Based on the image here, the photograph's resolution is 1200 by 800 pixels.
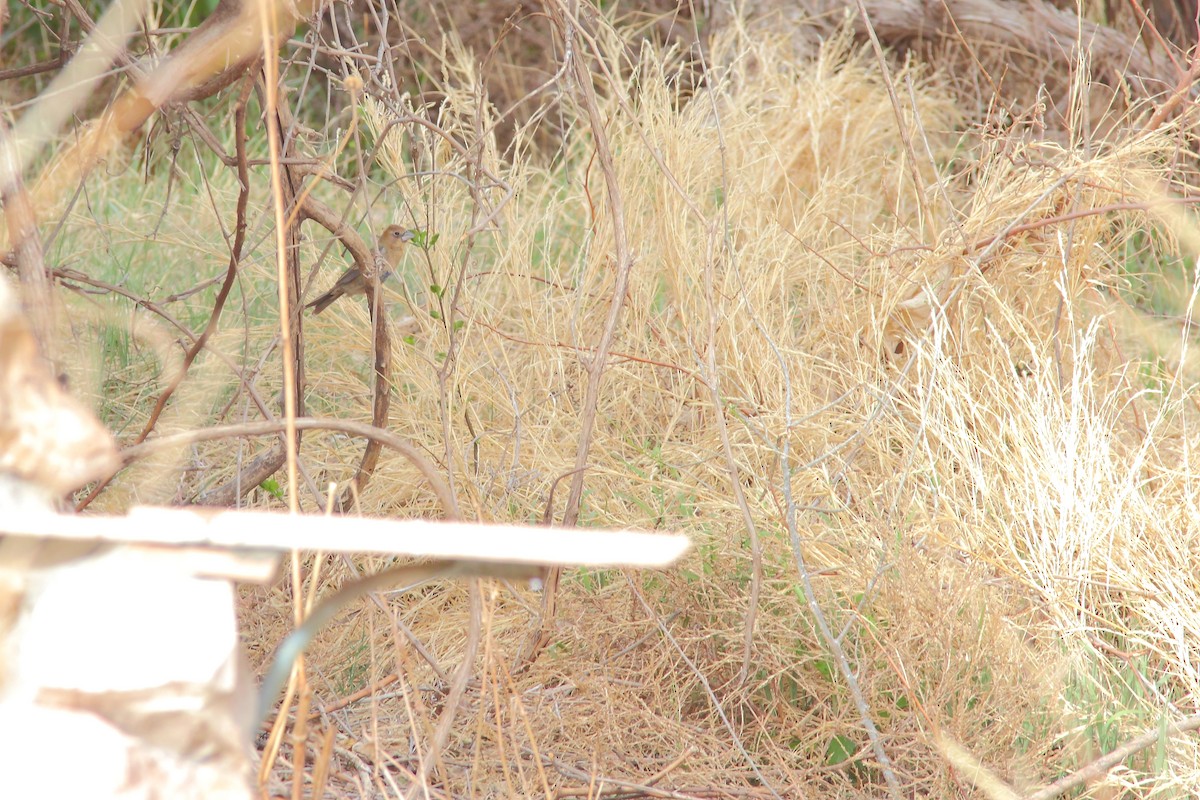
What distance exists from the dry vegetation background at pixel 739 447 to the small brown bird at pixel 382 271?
91 mm

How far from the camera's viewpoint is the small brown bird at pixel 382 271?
7.75ft

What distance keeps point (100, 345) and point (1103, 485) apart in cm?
213

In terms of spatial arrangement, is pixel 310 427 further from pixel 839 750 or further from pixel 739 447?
pixel 739 447

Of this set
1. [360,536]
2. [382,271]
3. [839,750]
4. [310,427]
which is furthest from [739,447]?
[360,536]

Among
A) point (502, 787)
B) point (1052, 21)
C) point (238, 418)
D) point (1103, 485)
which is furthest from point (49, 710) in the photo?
point (1052, 21)

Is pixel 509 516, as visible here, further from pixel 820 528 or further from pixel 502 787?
pixel 502 787

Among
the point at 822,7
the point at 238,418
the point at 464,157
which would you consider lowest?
the point at 238,418

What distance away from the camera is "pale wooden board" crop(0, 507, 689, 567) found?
1.84 ft

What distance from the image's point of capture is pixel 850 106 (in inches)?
148

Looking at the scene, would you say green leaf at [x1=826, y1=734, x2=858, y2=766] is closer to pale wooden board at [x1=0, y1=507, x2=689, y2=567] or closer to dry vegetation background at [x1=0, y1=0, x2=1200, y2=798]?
dry vegetation background at [x1=0, y1=0, x2=1200, y2=798]

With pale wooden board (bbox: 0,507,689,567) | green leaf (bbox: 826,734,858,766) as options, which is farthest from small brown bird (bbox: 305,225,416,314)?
pale wooden board (bbox: 0,507,689,567)

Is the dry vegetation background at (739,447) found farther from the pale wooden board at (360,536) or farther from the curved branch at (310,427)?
the pale wooden board at (360,536)

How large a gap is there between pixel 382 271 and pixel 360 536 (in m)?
1.79

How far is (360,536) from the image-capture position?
1.91 ft
